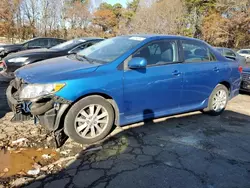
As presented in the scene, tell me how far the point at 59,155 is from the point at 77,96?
2.70 ft

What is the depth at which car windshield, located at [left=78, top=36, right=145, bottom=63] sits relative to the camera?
3920 millimetres

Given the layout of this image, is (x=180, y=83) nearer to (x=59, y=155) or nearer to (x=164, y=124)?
(x=164, y=124)

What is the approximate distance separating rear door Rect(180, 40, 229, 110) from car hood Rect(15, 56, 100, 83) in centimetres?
176

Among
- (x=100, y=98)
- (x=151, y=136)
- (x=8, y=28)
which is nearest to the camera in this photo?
(x=100, y=98)

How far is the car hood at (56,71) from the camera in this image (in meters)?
3.30

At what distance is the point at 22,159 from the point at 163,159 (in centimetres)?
184

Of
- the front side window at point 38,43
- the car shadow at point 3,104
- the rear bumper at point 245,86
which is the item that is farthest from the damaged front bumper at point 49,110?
the front side window at point 38,43

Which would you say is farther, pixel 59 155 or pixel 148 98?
pixel 148 98

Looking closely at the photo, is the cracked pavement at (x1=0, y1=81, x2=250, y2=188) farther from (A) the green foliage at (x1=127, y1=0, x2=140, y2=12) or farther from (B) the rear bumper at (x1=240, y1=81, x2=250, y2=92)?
(A) the green foliage at (x1=127, y1=0, x2=140, y2=12)

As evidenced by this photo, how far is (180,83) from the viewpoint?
4301mm

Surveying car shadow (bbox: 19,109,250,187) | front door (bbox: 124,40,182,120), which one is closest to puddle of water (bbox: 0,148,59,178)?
car shadow (bbox: 19,109,250,187)

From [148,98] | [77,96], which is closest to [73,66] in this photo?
[77,96]

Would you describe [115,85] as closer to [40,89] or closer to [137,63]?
[137,63]

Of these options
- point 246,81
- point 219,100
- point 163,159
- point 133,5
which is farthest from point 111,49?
point 133,5
